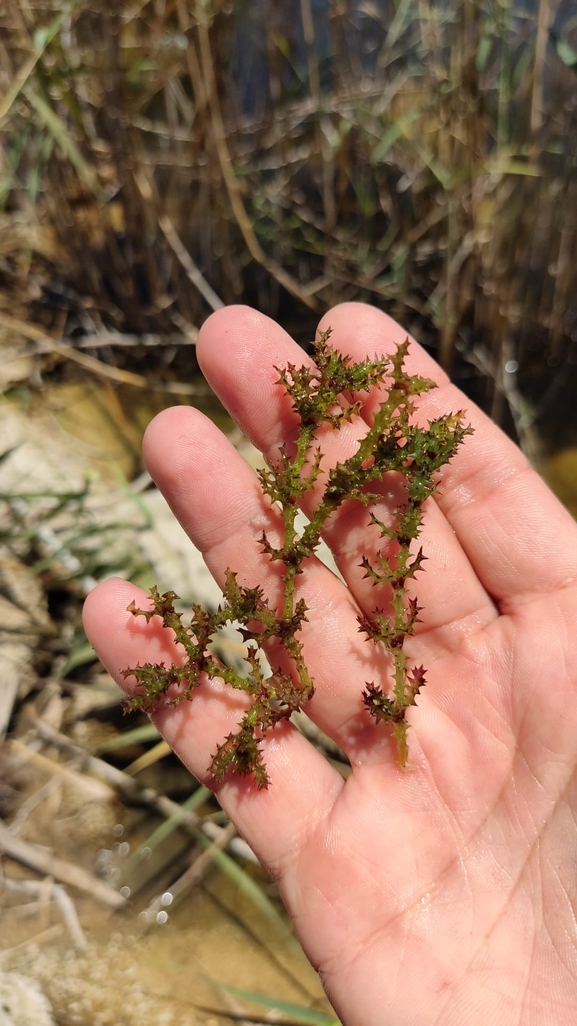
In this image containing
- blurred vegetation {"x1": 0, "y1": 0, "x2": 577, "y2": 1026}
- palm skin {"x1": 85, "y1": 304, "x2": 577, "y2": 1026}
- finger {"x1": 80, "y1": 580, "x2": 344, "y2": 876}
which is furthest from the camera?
blurred vegetation {"x1": 0, "y1": 0, "x2": 577, "y2": 1026}

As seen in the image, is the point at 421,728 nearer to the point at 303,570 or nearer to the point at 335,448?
the point at 303,570

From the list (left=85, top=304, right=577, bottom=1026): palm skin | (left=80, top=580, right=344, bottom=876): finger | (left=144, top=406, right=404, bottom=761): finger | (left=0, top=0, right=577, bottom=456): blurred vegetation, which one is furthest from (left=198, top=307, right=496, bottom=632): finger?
(left=0, top=0, right=577, bottom=456): blurred vegetation

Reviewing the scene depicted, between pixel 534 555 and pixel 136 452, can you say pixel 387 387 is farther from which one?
pixel 136 452

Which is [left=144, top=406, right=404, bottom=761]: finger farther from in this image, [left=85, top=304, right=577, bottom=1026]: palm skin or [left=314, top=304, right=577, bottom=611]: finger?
[left=314, top=304, right=577, bottom=611]: finger

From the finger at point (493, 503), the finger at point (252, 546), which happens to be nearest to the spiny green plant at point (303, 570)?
the finger at point (252, 546)

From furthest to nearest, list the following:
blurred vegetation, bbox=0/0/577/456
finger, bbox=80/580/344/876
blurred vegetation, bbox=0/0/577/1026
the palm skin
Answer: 1. blurred vegetation, bbox=0/0/577/456
2. blurred vegetation, bbox=0/0/577/1026
3. finger, bbox=80/580/344/876
4. the palm skin

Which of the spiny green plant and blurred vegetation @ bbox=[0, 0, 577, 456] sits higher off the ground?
blurred vegetation @ bbox=[0, 0, 577, 456]
